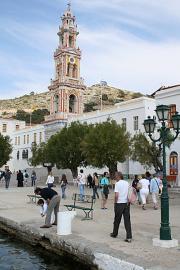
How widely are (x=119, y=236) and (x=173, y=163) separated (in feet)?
85.9

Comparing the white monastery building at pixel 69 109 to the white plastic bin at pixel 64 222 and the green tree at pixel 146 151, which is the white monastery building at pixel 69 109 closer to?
the green tree at pixel 146 151

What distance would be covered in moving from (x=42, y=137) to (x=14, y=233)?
49189 mm

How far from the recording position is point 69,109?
5856 centimetres

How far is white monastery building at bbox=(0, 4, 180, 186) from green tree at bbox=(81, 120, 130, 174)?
797cm

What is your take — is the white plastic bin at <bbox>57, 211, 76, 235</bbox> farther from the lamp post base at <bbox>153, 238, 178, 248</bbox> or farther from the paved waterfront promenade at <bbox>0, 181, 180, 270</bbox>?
the lamp post base at <bbox>153, 238, 178, 248</bbox>

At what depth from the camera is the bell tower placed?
56.8 m

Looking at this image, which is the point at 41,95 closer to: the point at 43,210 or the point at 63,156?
the point at 63,156

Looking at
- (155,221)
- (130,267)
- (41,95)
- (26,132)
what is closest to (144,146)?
(155,221)

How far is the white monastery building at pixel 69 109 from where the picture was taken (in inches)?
1738

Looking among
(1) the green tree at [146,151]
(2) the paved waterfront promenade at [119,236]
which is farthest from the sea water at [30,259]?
(1) the green tree at [146,151]

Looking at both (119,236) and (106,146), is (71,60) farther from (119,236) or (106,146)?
(119,236)

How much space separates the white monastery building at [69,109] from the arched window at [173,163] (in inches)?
227

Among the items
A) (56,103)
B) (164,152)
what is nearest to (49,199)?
(164,152)

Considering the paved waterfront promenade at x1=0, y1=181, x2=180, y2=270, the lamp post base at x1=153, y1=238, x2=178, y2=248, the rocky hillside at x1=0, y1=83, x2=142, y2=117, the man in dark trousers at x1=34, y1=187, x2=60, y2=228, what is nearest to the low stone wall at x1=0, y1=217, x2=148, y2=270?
the paved waterfront promenade at x1=0, y1=181, x2=180, y2=270
